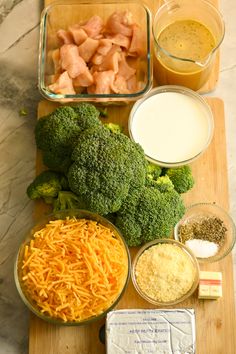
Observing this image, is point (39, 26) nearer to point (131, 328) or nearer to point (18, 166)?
point (18, 166)

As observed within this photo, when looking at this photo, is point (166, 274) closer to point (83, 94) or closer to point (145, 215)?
point (145, 215)

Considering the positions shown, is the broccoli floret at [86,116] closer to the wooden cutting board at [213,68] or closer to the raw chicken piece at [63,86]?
the raw chicken piece at [63,86]

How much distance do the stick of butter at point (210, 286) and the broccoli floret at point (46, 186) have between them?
1.66 ft

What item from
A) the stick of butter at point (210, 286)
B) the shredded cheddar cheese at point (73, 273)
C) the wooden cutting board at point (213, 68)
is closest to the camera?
the shredded cheddar cheese at point (73, 273)

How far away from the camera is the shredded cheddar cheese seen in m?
1.70

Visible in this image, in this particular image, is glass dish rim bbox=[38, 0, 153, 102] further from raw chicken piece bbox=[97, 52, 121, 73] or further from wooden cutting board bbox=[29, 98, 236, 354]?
wooden cutting board bbox=[29, 98, 236, 354]

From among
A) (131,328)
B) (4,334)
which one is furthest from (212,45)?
(4,334)

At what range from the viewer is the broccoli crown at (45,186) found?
185 cm

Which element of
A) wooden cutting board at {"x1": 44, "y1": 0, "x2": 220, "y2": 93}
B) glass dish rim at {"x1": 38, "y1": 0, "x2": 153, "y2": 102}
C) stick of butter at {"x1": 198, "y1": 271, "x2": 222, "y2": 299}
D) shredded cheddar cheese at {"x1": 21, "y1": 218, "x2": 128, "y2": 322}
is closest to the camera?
shredded cheddar cheese at {"x1": 21, "y1": 218, "x2": 128, "y2": 322}

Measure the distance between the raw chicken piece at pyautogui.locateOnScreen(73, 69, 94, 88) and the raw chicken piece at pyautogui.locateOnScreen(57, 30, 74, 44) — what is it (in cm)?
13

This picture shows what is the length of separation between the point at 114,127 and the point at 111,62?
0.71 ft

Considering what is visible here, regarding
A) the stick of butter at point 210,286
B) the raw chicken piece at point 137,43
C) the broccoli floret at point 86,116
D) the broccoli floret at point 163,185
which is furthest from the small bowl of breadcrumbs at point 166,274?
the raw chicken piece at point 137,43

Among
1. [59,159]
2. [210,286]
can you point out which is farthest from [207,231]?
[59,159]

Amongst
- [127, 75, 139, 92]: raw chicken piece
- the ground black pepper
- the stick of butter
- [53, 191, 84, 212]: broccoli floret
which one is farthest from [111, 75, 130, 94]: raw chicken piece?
the stick of butter
